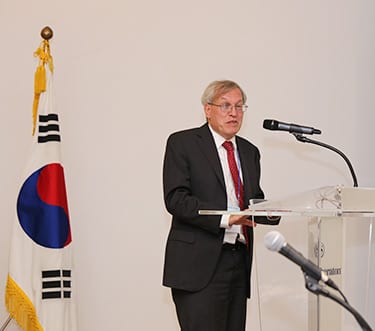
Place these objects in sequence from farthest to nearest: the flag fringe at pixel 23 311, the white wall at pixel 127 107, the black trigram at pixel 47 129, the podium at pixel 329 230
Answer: the white wall at pixel 127 107, the black trigram at pixel 47 129, the flag fringe at pixel 23 311, the podium at pixel 329 230

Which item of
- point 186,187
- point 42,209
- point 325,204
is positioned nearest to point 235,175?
point 186,187

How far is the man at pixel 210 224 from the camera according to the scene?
3.05m

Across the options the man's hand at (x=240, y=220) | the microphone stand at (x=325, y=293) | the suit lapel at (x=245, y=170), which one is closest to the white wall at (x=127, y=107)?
the suit lapel at (x=245, y=170)

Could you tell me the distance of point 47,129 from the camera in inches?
150

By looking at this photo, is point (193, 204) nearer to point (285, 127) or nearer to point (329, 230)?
point (285, 127)

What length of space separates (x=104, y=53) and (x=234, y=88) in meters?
1.30

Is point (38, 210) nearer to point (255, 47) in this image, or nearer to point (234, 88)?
point (234, 88)

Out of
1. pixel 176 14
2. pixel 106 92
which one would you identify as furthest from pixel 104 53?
pixel 176 14

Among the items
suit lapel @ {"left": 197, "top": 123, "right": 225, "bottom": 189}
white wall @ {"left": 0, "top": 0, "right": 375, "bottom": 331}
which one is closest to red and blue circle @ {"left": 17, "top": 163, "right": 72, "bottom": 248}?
white wall @ {"left": 0, "top": 0, "right": 375, "bottom": 331}

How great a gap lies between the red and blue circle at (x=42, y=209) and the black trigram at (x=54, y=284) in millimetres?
145

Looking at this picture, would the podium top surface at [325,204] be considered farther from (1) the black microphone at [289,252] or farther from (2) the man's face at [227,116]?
(1) the black microphone at [289,252]

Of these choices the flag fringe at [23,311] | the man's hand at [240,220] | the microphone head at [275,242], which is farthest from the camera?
the flag fringe at [23,311]

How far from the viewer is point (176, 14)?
434 cm

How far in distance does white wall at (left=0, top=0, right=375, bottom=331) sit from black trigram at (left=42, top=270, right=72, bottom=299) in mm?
490
